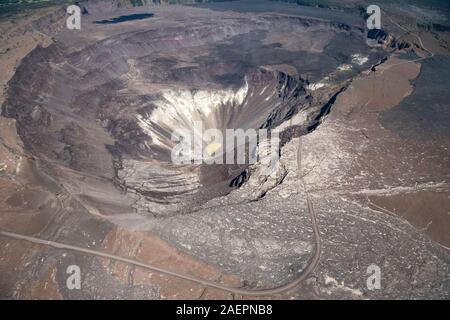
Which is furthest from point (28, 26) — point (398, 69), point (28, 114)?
point (398, 69)

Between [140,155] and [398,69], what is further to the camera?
[398,69]

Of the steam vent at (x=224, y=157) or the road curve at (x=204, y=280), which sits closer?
the road curve at (x=204, y=280)

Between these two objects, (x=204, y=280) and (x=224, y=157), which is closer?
(x=204, y=280)

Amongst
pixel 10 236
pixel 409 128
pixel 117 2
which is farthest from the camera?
pixel 117 2

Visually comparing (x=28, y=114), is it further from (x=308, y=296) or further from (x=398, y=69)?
(x=398, y=69)

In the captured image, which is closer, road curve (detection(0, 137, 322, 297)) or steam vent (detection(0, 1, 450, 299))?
road curve (detection(0, 137, 322, 297))

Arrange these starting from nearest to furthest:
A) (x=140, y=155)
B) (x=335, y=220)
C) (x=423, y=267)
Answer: (x=423, y=267), (x=335, y=220), (x=140, y=155)

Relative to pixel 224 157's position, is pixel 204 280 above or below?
above
